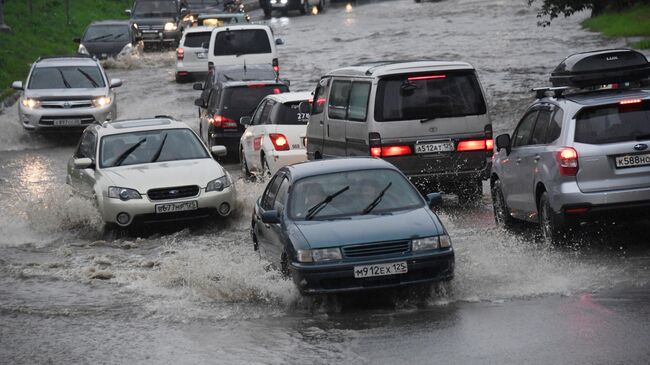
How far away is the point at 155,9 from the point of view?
1972 inches

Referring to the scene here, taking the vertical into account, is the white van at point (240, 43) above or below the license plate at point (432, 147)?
below

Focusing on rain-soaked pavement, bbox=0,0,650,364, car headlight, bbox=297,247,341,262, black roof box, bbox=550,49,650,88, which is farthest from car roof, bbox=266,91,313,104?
car headlight, bbox=297,247,341,262

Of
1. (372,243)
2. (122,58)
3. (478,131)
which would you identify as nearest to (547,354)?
(372,243)

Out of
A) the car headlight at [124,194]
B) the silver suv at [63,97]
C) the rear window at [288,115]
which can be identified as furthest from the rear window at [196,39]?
the car headlight at [124,194]

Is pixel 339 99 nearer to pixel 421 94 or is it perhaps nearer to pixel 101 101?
pixel 421 94

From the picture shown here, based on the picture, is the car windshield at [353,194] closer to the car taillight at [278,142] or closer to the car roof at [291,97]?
the car taillight at [278,142]

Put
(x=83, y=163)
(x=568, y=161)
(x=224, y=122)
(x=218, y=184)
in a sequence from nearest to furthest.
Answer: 1. (x=568, y=161)
2. (x=218, y=184)
3. (x=83, y=163)
4. (x=224, y=122)

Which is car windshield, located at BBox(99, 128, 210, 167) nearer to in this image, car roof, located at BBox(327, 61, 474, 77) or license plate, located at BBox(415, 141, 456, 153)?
car roof, located at BBox(327, 61, 474, 77)

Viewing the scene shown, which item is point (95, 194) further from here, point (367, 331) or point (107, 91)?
point (107, 91)

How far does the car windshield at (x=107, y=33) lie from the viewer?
148 feet

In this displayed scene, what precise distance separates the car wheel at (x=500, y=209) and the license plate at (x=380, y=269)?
4.29 m

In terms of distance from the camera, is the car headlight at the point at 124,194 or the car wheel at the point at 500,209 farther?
the car headlight at the point at 124,194

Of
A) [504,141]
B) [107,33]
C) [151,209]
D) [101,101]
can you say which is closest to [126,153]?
[151,209]

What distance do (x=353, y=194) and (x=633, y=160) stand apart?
2.76 m
